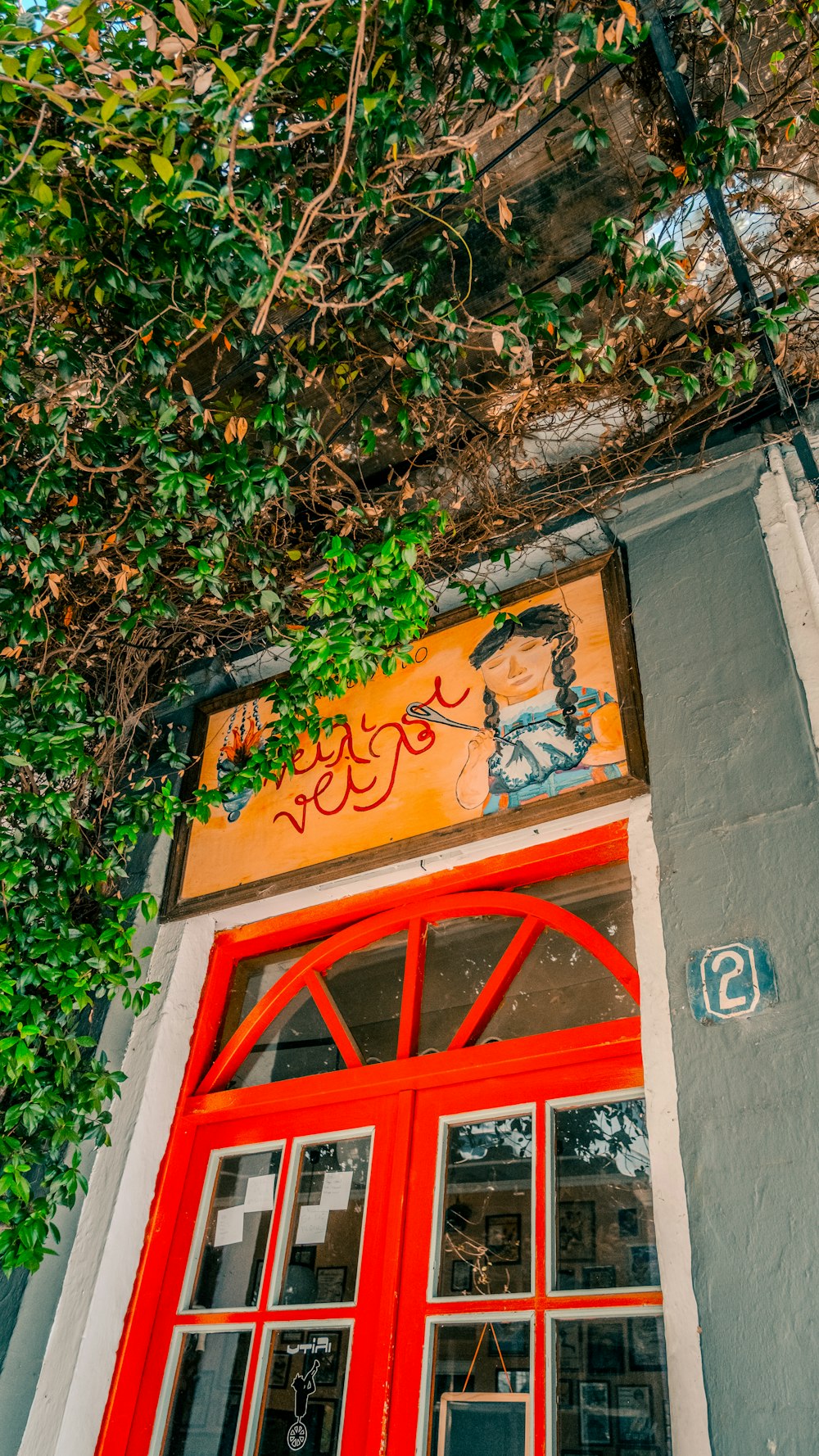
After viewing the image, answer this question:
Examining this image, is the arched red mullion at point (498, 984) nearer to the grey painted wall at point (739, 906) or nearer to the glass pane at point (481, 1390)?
the grey painted wall at point (739, 906)

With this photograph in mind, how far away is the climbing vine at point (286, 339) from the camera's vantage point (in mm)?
2525

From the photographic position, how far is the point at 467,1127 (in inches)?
119

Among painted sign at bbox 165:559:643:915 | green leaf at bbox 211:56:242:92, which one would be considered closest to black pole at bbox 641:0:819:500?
painted sign at bbox 165:559:643:915

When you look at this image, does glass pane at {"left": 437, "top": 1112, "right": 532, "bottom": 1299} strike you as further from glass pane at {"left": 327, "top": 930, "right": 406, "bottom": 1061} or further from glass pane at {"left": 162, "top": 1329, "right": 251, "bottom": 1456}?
glass pane at {"left": 162, "top": 1329, "right": 251, "bottom": 1456}

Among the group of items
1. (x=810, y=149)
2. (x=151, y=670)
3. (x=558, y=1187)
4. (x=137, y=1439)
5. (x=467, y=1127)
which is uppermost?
(x=810, y=149)

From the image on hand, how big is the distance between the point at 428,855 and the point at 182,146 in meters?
2.32

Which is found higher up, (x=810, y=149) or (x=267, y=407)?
(x=810, y=149)

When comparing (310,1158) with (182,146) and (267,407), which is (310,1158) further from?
(182,146)

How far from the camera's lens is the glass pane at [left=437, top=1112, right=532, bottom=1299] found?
2.74 metres

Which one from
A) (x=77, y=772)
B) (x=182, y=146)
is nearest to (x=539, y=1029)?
(x=77, y=772)

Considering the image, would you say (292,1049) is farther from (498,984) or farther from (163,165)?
(163,165)

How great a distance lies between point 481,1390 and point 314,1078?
1.14 m

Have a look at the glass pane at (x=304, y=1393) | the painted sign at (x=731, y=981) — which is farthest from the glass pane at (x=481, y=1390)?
the painted sign at (x=731, y=981)

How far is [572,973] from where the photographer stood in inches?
125
